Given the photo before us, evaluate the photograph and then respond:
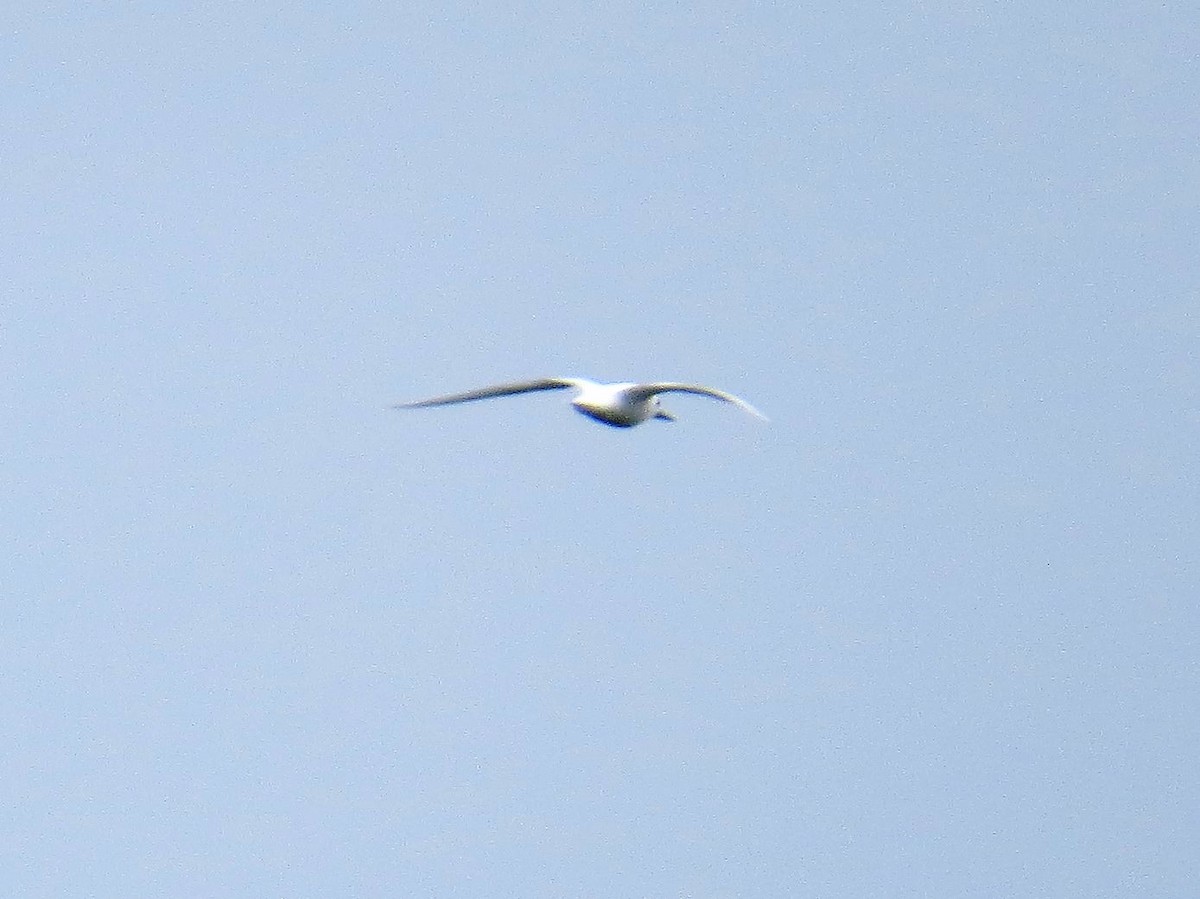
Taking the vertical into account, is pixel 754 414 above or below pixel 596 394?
below

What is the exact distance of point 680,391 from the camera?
2436 cm

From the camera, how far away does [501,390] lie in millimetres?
25938

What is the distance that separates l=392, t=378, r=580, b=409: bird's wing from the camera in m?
25.6

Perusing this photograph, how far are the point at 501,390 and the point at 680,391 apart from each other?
2.21 m

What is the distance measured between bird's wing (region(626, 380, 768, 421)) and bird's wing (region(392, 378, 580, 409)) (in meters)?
0.76

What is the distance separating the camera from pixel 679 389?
24.2 m

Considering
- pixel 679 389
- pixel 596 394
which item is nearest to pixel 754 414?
pixel 679 389

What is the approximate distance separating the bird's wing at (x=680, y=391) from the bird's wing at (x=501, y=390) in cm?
76

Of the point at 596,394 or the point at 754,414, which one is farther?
the point at 596,394

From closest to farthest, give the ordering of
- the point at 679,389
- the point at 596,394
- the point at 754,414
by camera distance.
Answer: the point at 754,414 → the point at 679,389 → the point at 596,394

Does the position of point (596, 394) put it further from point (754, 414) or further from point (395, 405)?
point (754, 414)

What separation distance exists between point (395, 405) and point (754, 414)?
442 centimetres

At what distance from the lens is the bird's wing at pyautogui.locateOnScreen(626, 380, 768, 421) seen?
74.6 ft

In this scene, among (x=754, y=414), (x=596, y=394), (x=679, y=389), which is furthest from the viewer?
(x=596, y=394)
